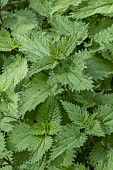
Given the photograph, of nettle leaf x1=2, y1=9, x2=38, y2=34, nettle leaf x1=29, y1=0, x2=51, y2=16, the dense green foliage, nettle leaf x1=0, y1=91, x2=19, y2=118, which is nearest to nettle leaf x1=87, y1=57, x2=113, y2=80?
the dense green foliage

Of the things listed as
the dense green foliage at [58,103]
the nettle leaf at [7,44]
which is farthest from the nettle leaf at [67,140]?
the nettle leaf at [7,44]

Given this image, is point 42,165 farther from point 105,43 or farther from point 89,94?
point 105,43

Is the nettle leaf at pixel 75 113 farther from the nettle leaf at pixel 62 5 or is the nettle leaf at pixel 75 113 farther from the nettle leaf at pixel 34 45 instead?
the nettle leaf at pixel 62 5

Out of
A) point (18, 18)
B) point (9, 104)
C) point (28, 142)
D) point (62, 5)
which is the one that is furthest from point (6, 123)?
point (18, 18)

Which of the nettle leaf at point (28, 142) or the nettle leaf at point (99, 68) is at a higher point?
the nettle leaf at point (99, 68)

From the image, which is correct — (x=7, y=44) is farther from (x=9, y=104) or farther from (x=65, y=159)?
(x=65, y=159)

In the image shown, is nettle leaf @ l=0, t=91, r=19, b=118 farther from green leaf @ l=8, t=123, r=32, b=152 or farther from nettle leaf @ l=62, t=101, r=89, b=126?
nettle leaf @ l=62, t=101, r=89, b=126
